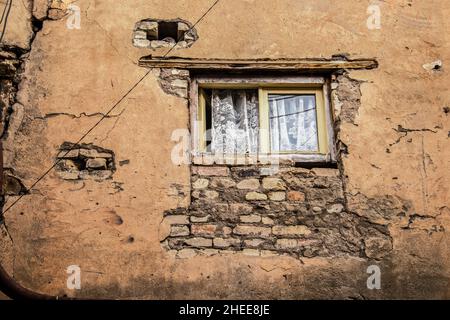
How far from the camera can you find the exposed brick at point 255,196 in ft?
15.3

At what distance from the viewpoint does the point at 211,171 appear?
474 cm

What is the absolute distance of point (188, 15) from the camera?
508 cm

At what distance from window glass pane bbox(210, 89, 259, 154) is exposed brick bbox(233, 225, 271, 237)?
0.66m

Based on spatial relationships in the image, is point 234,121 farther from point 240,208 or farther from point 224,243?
point 224,243

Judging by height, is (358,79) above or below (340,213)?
above

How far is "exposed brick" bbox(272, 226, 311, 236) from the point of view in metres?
4.59

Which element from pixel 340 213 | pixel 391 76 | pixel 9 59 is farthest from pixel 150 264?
pixel 391 76

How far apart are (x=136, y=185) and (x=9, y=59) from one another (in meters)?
1.52

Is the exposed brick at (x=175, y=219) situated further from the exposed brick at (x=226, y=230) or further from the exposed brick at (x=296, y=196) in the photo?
the exposed brick at (x=296, y=196)

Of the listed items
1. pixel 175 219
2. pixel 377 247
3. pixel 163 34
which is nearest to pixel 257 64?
pixel 163 34

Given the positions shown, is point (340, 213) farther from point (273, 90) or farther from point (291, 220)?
point (273, 90)

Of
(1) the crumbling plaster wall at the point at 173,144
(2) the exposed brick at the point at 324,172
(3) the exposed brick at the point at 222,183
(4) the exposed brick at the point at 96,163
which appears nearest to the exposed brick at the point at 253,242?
(1) the crumbling plaster wall at the point at 173,144
